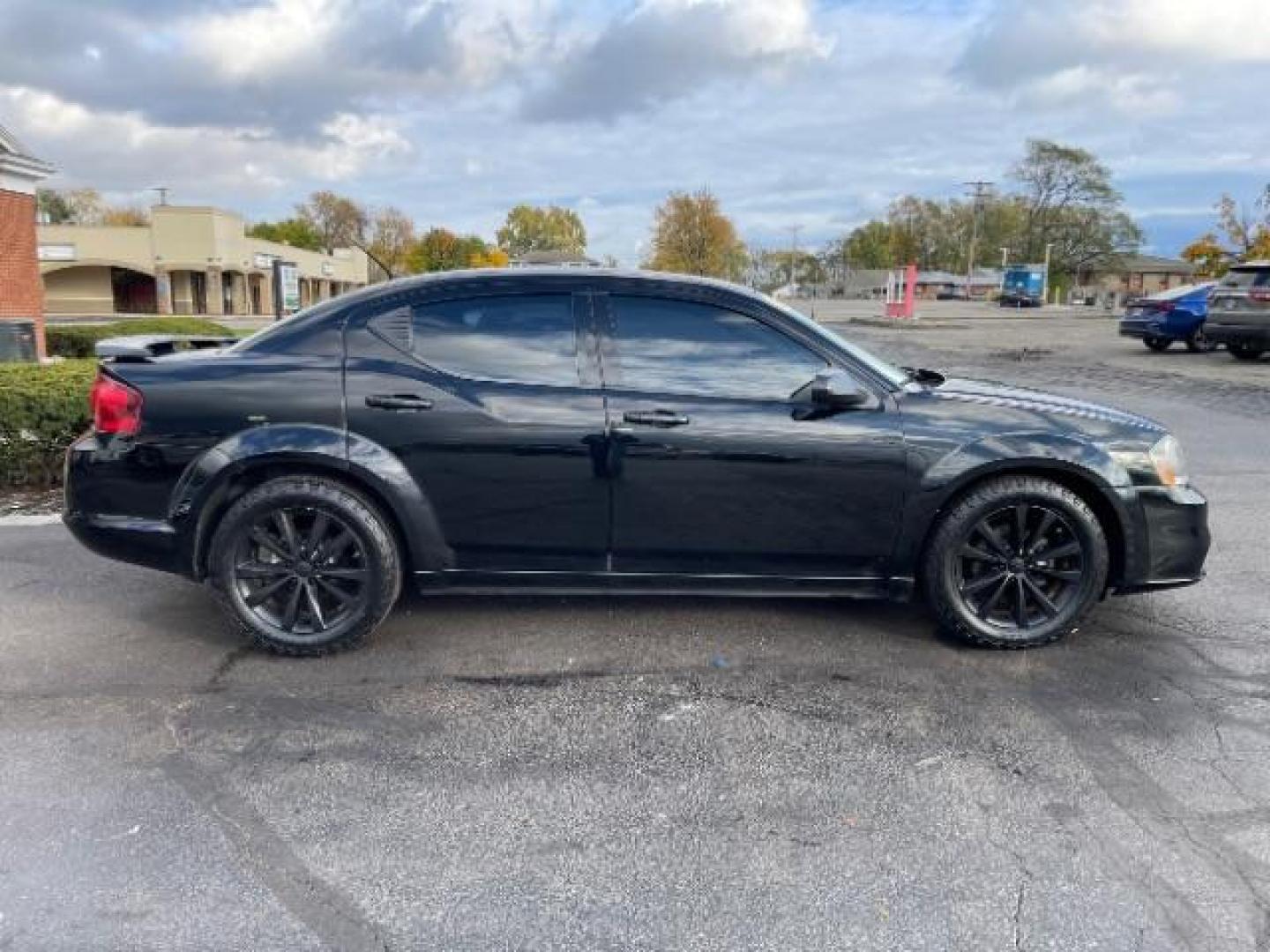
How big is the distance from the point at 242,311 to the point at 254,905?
200 feet

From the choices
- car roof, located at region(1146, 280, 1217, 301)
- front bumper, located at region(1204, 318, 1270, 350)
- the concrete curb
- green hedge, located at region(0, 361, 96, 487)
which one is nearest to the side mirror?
the concrete curb

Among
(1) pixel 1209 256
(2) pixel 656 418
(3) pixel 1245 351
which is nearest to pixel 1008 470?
(2) pixel 656 418

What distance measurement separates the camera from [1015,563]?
3.86 metres

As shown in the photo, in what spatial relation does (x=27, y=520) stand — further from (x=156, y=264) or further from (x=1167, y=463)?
(x=156, y=264)

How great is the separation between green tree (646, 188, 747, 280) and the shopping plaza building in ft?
69.6

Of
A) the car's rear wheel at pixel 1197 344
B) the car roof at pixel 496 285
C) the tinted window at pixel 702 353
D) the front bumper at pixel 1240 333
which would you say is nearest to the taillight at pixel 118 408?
the car roof at pixel 496 285

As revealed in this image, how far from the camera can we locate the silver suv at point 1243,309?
1570 cm

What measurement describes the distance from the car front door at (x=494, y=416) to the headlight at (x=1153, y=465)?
2.28m

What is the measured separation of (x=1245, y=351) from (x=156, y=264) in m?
53.5

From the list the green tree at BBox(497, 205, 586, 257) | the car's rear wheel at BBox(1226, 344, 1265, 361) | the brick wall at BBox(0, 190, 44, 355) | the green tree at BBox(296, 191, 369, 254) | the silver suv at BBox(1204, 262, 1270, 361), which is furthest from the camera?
the green tree at BBox(296, 191, 369, 254)

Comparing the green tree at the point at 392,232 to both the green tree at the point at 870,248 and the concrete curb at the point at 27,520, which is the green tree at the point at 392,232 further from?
the concrete curb at the point at 27,520

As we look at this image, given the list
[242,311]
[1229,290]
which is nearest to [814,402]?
[1229,290]

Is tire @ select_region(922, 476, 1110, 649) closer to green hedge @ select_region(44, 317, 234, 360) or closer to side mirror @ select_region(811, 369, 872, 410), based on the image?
side mirror @ select_region(811, 369, 872, 410)

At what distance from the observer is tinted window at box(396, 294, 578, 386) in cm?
377
